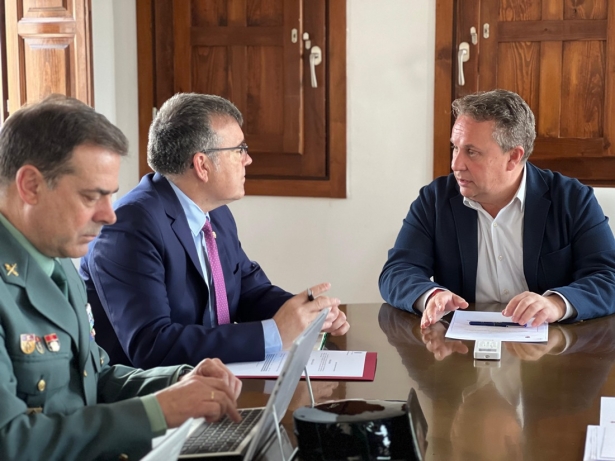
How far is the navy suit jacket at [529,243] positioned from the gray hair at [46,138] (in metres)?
1.24

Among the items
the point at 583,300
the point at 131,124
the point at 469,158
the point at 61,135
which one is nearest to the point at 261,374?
the point at 61,135

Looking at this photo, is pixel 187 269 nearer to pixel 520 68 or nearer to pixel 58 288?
pixel 58 288

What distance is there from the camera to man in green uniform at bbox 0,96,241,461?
48.8 inches

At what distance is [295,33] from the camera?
3758 millimetres

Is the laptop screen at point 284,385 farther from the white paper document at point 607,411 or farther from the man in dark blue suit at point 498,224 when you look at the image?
the man in dark blue suit at point 498,224

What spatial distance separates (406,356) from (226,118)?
0.78 meters

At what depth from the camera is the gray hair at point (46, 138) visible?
127 centimetres

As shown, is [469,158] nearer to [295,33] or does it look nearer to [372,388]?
[372,388]

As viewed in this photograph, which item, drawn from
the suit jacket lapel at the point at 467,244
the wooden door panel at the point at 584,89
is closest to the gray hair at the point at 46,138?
the suit jacket lapel at the point at 467,244

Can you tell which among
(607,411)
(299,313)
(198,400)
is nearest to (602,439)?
(607,411)

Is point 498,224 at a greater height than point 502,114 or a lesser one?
lesser

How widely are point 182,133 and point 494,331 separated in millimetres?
937

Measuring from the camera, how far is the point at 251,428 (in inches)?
54.0

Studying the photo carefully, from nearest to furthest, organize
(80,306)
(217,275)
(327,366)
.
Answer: (80,306) → (327,366) → (217,275)
